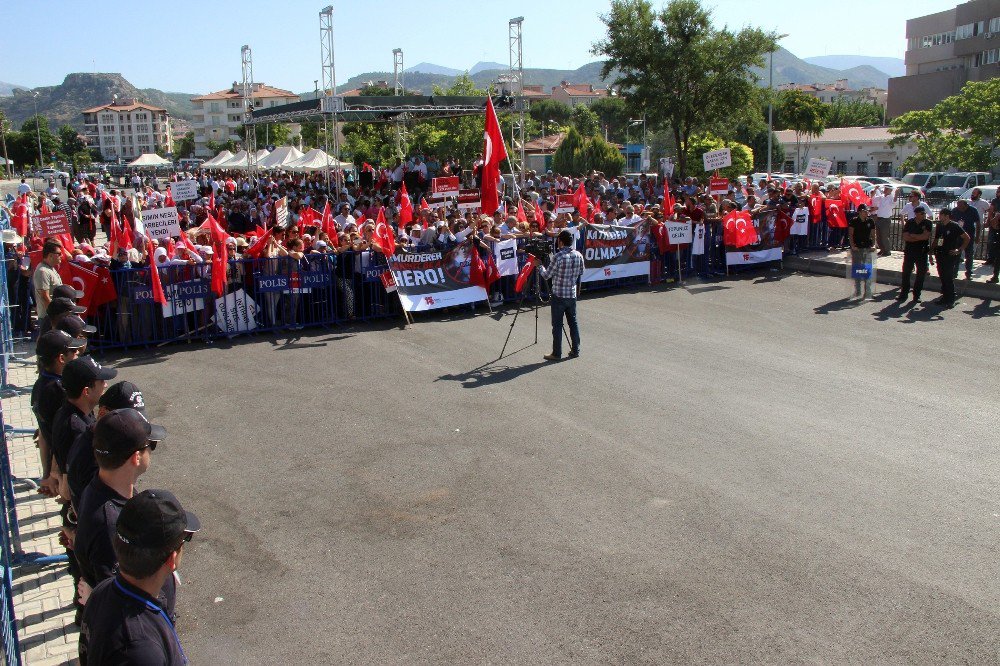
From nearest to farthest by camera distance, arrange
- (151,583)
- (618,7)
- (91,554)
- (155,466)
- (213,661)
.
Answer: (151,583) → (91,554) → (213,661) → (155,466) → (618,7)

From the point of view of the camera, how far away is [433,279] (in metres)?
14.9

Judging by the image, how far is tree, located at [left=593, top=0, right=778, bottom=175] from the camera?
103 ft

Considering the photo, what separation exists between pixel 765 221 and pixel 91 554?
17.4 m

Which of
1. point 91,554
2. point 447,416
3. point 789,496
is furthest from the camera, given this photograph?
point 447,416

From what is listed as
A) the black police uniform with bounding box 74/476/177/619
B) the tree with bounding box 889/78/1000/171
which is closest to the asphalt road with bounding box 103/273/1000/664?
the black police uniform with bounding box 74/476/177/619

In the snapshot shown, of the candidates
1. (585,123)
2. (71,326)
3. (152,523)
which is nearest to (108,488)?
(152,523)

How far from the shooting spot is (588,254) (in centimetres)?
1670

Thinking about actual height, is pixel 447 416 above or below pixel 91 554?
below

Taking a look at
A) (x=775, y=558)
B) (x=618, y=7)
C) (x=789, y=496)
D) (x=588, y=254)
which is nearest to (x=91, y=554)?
(x=775, y=558)

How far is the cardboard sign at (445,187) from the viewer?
2031 centimetres

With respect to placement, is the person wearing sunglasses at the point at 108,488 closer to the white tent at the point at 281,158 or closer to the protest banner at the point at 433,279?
the protest banner at the point at 433,279

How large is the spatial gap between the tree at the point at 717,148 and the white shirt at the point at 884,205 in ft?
87.2

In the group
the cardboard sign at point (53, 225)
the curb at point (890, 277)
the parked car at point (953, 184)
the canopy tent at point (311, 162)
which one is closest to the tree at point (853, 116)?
the parked car at point (953, 184)

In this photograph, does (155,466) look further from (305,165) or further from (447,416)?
(305,165)
